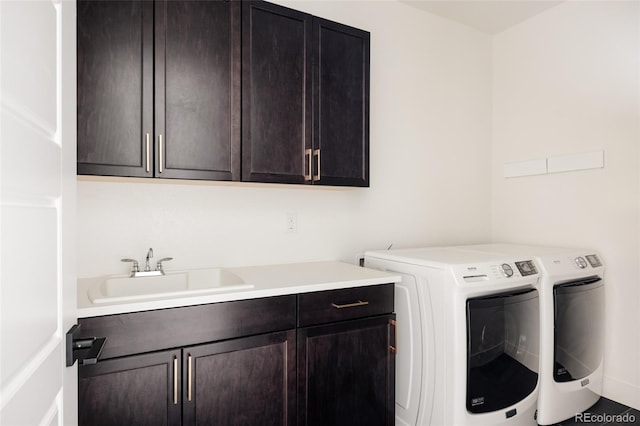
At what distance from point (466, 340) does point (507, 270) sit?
0.43m

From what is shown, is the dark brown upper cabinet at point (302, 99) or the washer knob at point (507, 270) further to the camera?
the washer knob at point (507, 270)

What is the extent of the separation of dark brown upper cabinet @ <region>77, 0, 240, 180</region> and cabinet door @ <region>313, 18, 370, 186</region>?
430mm

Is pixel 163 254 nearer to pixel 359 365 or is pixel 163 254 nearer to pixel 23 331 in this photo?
pixel 359 365

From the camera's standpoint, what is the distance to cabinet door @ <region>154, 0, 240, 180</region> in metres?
1.59

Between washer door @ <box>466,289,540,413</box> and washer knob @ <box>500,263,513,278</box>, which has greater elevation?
washer knob @ <box>500,263,513,278</box>

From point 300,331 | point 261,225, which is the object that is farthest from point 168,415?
point 261,225

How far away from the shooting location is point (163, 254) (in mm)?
1914

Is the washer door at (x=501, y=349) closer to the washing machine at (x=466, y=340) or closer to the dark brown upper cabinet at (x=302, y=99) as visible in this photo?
the washing machine at (x=466, y=340)

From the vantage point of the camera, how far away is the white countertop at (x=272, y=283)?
1320 millimetres

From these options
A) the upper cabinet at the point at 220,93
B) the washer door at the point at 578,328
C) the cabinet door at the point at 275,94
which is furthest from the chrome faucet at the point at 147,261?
the washer door at the point at 578,328

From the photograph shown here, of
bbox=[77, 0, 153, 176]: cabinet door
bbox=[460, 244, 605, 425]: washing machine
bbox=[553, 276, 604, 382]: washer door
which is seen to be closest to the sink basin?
bbox=[77, 0, 153, 176]: cabinet door

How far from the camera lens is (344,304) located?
176cm

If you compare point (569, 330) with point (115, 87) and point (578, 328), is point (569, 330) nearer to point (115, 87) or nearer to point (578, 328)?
point (578, 328)

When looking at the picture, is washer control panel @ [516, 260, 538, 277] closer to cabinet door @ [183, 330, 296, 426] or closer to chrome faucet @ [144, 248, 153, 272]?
cabinet door @ [183, 330, 296, 426]
